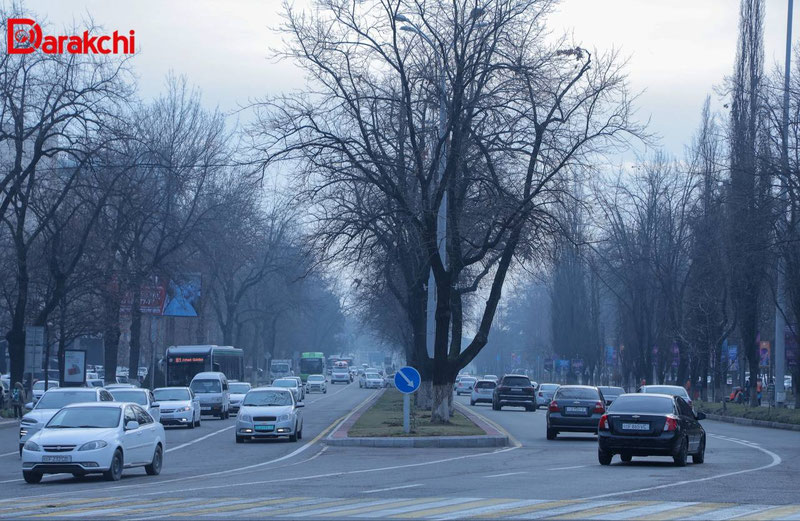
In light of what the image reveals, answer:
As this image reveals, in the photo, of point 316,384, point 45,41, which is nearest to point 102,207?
point 45,41

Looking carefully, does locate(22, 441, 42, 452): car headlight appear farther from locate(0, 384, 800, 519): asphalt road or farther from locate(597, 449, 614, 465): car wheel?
locate(597, 449, 614, 465): car wheel

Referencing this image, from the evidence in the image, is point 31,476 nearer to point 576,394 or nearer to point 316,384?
point 576,394

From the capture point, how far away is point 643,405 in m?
23.0

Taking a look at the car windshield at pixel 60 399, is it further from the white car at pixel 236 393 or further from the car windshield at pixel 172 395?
the white car at pixel 236 393

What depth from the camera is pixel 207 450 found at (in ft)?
A: 97.8

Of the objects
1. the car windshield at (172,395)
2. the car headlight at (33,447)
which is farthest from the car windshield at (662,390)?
the car headlight at (33,447)

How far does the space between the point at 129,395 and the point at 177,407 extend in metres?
6.44

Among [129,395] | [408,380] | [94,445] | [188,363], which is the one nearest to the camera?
[94,445]

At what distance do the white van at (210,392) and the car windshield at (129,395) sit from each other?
1354cm

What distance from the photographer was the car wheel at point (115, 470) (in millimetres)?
19797

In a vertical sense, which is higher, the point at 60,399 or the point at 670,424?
the point at 60,399

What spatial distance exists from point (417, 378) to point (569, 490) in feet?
42.7

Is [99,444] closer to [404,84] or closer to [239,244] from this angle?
[404,84]

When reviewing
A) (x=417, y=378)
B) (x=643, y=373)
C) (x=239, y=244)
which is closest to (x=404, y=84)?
(x=417, y=378)
